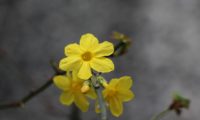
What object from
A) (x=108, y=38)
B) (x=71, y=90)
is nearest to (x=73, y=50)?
(x=71, y=90)

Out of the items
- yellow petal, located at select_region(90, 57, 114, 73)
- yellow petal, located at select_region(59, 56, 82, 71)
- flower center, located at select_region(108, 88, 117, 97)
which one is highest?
yellow petal, located at select_region(90, 57, 114, 73)

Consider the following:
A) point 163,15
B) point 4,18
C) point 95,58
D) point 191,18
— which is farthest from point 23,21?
point 95,58

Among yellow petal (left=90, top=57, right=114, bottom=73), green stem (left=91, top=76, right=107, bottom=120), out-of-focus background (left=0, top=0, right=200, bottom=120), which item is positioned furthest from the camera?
out-of-focus background (left=0, top=0, right=200, bottom=120)

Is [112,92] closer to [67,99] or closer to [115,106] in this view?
[115,106]

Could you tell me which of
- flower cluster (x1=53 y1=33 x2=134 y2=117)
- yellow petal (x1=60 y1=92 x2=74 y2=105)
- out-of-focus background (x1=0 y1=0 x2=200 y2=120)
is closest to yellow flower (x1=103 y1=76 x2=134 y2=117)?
flower cluster (x1=53 y1=33 x2=134 y2=117)

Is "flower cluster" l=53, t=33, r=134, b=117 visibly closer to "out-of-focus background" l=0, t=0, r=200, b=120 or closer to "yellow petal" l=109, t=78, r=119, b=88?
"yellow petal" l=109, t=78, r=119, b=88

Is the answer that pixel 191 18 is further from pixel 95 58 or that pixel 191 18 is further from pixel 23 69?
pixel 95 58
